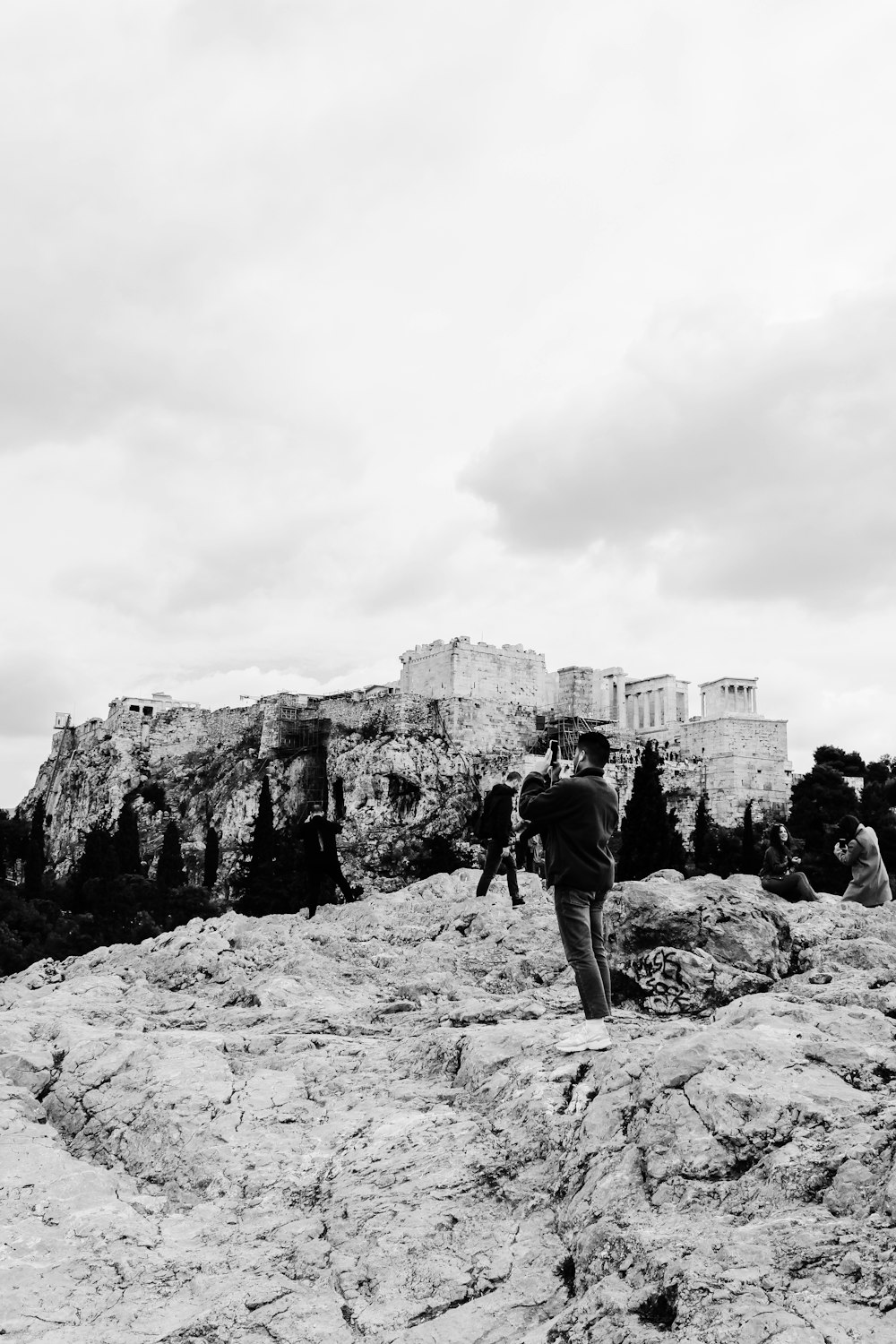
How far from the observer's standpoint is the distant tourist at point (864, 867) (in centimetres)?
1297

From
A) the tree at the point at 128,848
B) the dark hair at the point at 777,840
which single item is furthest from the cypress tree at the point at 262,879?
Answer: the dark hair at the point at 777,840

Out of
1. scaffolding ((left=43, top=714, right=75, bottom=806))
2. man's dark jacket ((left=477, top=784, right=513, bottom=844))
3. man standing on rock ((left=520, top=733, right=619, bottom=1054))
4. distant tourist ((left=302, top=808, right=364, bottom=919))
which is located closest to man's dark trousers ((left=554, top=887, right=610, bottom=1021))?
man standing on rock ((left=520, top=733, right=619, bottom=1054))

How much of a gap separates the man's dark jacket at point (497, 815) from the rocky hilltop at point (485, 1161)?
4.39 meters

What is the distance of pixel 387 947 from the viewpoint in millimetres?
12383

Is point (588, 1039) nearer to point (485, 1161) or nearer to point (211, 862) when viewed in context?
point (485, 1161)

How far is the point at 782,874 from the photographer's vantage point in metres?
14.9

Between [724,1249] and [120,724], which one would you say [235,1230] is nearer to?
[724,1249]

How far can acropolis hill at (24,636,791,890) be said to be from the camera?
258 feet

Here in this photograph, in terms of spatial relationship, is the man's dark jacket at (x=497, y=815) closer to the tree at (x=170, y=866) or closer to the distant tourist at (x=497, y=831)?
the distant tourist at (x=497, y=831)

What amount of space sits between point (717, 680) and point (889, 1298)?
3798 inches

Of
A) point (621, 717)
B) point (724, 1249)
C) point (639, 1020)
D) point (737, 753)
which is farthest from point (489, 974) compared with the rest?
point (621, 717)

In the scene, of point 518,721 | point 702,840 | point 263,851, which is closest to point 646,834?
point 263,851

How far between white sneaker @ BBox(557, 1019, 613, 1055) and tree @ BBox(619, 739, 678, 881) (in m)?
30.3

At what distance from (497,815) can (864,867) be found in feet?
14.1
